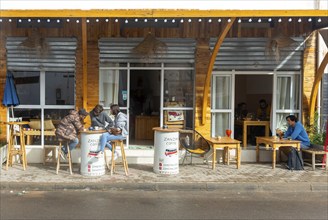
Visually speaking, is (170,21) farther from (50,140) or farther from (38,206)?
(38,206)

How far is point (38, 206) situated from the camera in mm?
6785

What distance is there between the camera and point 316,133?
35.0 feet

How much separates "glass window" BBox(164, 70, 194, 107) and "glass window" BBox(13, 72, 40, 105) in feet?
11.1

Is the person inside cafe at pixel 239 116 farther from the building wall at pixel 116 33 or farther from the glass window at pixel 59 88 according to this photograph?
the glass window at pixel 59 88

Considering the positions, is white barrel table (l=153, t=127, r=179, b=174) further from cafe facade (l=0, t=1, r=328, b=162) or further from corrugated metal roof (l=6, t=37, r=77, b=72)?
corrugated metal roof (l=6, t=37, r=77, b=72)

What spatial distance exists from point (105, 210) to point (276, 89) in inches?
251

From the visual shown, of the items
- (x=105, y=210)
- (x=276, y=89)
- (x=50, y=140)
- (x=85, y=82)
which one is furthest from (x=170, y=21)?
(x=105, y=210)

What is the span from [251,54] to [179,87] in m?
2.07

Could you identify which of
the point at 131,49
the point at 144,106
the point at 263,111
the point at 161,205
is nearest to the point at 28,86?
the point at 131,49

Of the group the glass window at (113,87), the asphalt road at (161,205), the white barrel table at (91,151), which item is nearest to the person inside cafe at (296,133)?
the asphalt road at (161,205)

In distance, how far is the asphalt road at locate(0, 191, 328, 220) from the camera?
6297 mm

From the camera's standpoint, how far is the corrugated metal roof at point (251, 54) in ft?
35.1

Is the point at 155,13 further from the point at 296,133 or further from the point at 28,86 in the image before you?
the point at 296,133

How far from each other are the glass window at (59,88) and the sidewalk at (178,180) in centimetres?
195
